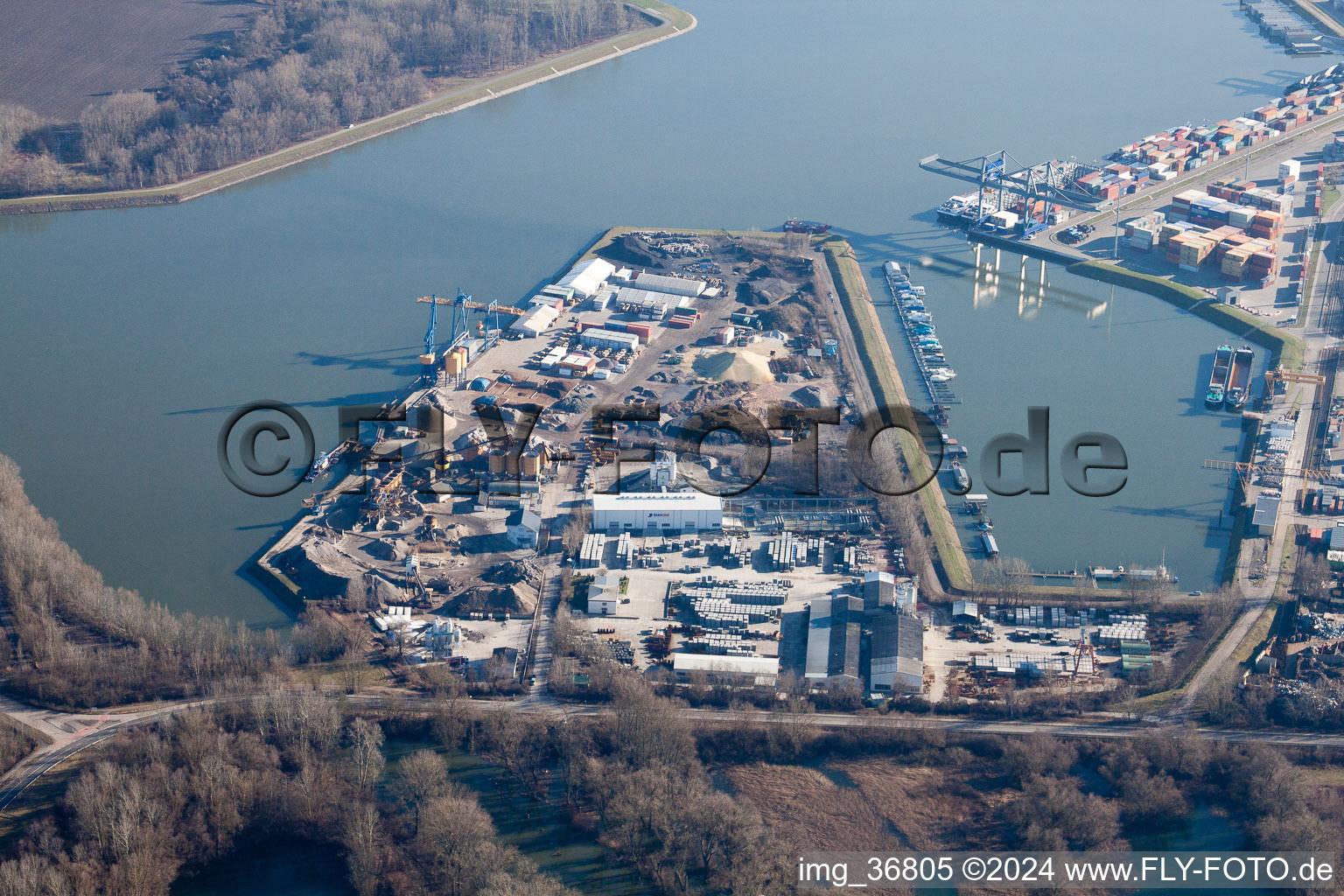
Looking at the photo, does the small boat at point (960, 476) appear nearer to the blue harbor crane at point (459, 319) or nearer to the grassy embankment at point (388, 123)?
the blue harbor crane at point (459, 319)

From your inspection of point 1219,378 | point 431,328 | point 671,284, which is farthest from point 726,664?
point 671,284

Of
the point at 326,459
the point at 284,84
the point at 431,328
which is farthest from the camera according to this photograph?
the point at 284,84

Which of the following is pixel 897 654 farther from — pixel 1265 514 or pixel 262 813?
pixel 262 813

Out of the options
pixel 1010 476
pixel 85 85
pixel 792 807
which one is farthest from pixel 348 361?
pixel 85 85

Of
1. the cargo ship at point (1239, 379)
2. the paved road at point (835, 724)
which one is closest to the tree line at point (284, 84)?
the paved road at point (835, 724)

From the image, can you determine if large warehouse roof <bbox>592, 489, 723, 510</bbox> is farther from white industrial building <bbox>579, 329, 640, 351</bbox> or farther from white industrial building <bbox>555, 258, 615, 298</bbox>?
white industrial building <bbox>555, 258, 615, 298</bbox>

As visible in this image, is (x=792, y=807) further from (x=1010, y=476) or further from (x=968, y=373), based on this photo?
(x=968, y=373)
